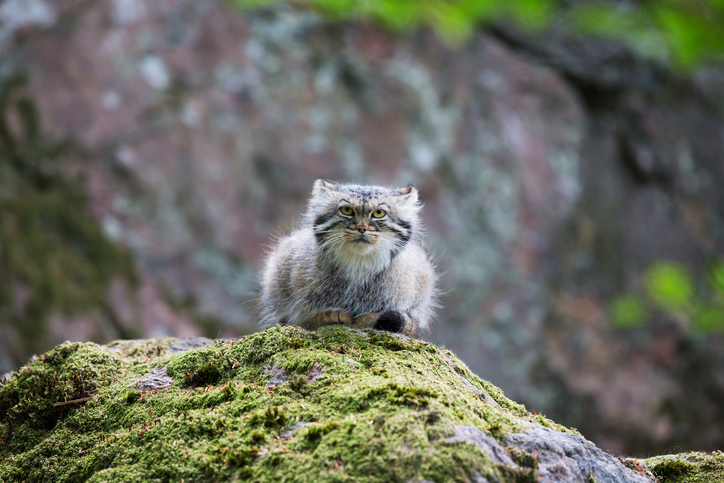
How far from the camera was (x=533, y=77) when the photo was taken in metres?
14.0

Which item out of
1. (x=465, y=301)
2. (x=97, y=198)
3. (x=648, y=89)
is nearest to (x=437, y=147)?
(x=465, y=301)

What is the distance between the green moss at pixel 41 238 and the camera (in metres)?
9.28

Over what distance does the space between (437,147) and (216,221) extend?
4.79m

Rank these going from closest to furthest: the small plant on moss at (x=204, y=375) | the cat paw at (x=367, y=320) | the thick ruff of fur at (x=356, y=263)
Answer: the small plant on moss at (x=204, y=375), the cat paw at (x=367, y=320), the thick ruff of fur at (x=356, y=263)

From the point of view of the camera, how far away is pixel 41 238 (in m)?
9.68

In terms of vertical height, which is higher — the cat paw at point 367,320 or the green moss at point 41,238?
the green moss at point 41,238

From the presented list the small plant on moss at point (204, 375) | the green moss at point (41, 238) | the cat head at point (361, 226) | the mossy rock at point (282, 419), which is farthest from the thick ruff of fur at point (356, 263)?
the green moss at point (41, 238)

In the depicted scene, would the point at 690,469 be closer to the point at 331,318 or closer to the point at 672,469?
the point at 672,469

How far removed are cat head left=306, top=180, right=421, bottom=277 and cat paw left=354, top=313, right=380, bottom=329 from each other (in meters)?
0.43

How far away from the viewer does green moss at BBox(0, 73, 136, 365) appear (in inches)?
365

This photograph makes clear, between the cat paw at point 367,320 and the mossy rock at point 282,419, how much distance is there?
0.42 metres

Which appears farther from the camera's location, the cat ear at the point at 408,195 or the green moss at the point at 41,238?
the green moss at the point at 41,238

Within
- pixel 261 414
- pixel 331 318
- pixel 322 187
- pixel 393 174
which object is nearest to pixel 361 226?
pixel 322 187

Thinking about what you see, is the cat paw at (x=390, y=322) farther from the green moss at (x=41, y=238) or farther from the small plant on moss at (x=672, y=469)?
the green moss at (x=41, y=238)
